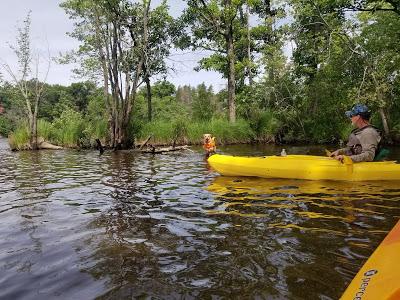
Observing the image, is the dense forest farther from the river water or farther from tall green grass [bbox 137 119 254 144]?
A: the river water

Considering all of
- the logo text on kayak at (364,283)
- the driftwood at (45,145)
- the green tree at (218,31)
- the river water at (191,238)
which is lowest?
the river water at (191,238)

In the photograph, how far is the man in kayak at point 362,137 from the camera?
780cm

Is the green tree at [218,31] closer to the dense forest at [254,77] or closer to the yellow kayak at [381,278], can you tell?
the dense forest at [254,77]

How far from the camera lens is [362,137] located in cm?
792

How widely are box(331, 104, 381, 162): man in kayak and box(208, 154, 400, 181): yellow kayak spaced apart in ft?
0.62

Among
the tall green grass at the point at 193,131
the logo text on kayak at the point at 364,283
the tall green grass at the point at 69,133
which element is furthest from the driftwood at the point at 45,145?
the logo text on kayak at the point at 364,283

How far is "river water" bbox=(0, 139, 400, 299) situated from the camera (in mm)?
3299

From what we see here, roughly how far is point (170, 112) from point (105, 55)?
27727mm

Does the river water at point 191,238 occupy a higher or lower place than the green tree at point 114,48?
lower

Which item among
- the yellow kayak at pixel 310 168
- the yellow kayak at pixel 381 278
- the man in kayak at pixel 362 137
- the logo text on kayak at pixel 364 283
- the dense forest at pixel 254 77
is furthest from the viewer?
the dense forest at pixel 254 77

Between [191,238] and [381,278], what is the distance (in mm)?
2629

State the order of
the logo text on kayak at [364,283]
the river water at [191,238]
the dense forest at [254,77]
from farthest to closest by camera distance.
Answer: the dense forest at [254,77] → the river water at [191,238] → the logo text on kayak at [364,283]

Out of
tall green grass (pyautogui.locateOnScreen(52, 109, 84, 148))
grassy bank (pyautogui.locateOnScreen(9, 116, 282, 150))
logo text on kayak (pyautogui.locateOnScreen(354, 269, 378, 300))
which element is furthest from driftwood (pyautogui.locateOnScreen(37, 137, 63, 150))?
logo text on kayak (pyautogui.locateOnScreen(354, 269, 378, 300))

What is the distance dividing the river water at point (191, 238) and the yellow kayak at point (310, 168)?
26 cm
